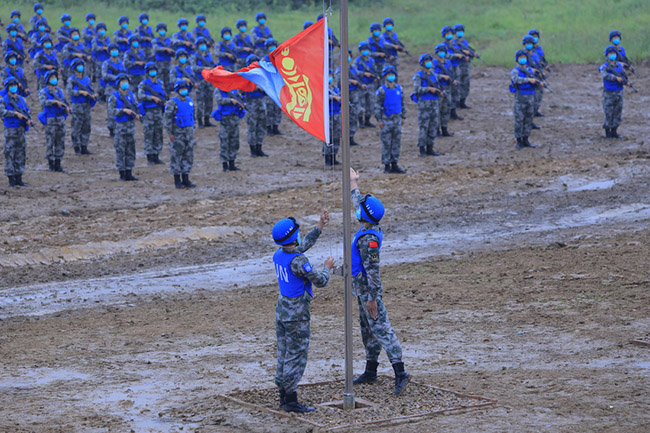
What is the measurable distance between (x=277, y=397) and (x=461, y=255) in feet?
23.9

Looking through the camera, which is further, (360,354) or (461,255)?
(461,255)

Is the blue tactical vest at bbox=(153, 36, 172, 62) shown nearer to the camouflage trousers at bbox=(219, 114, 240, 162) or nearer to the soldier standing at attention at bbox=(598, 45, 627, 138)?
the camouflage trousers at bbox=(219, 114, 240, 162)

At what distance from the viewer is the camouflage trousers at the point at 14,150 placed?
20.6 m

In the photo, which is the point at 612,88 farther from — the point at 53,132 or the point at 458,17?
the point at 458,17

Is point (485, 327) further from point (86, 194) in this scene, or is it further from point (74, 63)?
point (74, 63)

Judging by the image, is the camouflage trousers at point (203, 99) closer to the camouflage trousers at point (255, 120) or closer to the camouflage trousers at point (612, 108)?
the camouflage trousers at point (255, 120)

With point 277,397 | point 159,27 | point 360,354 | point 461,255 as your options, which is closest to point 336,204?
Result: point 461,255

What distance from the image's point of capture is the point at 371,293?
965 cm

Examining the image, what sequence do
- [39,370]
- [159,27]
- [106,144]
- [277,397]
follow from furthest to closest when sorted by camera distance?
1. [159,27]
2. [106,144]
3. [39,370]
4. [277,397]

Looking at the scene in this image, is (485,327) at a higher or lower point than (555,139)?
lower

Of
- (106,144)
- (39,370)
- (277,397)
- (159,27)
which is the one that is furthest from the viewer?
(159,27)

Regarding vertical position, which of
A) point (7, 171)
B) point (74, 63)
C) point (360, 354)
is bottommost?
point (360, 354)

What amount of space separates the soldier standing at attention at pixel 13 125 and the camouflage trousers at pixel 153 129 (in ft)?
10.7

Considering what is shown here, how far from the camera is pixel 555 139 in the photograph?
84.1ft
